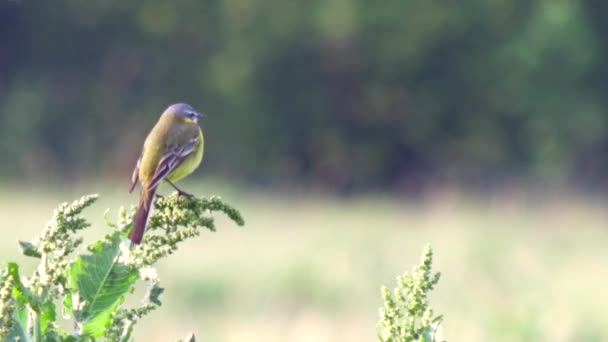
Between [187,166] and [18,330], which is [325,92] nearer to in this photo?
[187,166]

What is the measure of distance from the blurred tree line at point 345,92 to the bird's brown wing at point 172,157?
27.5 metres

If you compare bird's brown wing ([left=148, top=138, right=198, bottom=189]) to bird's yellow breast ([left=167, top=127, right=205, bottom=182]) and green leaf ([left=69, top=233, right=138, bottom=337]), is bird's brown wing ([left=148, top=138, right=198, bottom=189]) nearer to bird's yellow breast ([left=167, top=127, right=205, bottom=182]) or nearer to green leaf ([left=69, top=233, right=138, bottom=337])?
bird's yellow breast ([left=167, top=127, right=205, bottom=182])

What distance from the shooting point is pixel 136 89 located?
117 ft

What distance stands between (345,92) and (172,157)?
30274 mm

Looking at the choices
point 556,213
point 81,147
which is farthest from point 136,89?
point 556,213

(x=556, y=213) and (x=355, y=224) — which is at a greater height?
(x=556, y=213)

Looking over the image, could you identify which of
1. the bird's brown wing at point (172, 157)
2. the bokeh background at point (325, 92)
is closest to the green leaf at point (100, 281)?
the bird's brown wing at point (172, 157)

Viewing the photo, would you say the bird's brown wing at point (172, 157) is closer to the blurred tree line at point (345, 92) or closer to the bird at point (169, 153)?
the bird at point (169, 153)

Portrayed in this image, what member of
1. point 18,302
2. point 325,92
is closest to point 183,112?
point 18,302

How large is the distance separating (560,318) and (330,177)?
25.2 metres

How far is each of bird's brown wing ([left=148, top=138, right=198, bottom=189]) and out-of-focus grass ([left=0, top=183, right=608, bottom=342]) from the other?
3.26 metres

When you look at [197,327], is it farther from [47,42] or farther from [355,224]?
[47,42]

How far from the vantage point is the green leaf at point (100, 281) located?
254 centimetres

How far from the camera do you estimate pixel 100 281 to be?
255 centimetres
